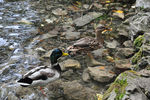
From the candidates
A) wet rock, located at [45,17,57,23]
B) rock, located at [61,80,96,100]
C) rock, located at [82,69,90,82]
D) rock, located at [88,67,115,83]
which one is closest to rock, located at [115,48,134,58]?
rock, located at [88,67,115,83]

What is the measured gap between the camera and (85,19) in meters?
8.51

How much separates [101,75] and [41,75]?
4.71 feet

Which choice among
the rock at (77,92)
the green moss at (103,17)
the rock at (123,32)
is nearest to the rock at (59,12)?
the green moss at (103,17)

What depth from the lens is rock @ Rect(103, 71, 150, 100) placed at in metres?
3.20

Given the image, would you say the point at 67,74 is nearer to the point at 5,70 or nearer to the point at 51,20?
the point at 5,70

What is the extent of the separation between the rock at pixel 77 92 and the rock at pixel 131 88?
1089 millimetres

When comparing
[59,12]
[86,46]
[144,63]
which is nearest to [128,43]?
[86,46]

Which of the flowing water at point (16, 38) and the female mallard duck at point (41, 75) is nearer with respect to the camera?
the female mallard duck at point (41, 75)

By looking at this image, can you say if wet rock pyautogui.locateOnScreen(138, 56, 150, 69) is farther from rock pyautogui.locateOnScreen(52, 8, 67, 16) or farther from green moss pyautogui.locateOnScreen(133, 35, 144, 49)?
rock pyautogui.locateOnScreen(52, 8, 67, 16)

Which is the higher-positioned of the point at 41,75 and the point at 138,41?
the point at 138,41

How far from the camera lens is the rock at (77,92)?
4542mm

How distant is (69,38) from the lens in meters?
7.22

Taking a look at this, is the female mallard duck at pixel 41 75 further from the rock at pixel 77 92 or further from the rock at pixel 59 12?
the rock at pixel 59 12

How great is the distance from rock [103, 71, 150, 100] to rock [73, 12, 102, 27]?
4657 millimetres
